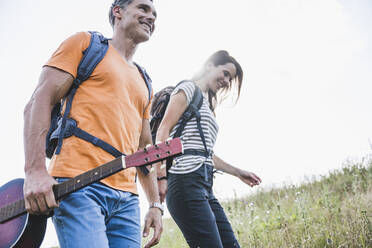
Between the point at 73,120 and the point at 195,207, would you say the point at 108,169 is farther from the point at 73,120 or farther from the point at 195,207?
the point at 195,207

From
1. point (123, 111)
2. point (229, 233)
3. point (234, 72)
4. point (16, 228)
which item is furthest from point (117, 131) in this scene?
point (234, 72)

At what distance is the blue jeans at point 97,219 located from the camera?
1.52m

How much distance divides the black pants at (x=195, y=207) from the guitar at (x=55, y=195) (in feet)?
2.53

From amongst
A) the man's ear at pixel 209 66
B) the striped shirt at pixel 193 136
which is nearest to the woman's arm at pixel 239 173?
the striped shirt at pixel 193 136

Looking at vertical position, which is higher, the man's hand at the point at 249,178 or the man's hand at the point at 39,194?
the man's hand at the point at 39,194

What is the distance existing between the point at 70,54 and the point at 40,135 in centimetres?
55

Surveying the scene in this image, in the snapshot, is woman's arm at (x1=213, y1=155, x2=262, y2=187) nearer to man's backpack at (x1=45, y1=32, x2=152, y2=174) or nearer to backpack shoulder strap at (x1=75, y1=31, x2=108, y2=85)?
man's backpack at (x1=45, y1=32, x2=152, y2=174)

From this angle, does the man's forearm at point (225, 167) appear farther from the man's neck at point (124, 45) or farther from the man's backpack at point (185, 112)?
the man's neck at point (124, 45)

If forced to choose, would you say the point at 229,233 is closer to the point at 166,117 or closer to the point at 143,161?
the point at 166,117

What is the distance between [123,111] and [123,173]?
1.34ft

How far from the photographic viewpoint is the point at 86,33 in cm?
203

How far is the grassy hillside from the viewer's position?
149 inches

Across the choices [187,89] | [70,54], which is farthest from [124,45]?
[187,89]

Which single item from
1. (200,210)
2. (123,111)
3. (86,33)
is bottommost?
(200,210)
